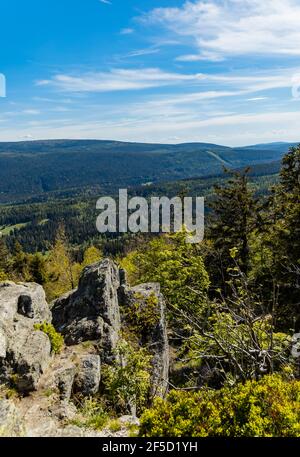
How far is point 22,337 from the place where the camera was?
1577 centimetres

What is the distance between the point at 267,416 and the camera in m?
9.01

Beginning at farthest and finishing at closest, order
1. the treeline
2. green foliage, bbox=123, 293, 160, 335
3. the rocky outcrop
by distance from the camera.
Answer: green foliage, bbox=123, 293, 160, 335, the rocky outcrop, the treeline

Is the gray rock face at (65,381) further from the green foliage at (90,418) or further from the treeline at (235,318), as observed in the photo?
the treeline at (235,318)

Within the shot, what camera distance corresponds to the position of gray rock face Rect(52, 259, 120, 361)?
18.7 m

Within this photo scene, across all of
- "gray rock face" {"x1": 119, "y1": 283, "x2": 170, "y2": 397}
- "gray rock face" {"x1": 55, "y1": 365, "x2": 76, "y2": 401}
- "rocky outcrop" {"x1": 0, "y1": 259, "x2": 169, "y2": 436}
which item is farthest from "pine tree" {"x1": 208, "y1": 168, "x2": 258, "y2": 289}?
"gray rock face" {"x1": 55, "y1": 365, "x2": 76, "y2": 401}

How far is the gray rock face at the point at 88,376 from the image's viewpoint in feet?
51.0

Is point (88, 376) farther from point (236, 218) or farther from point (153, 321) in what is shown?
point (236, 218)

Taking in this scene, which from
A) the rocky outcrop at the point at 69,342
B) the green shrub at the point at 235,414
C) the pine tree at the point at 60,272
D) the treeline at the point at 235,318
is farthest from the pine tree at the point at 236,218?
the pine tree at the point at 60,272

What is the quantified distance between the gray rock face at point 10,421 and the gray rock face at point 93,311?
6038 millimetres

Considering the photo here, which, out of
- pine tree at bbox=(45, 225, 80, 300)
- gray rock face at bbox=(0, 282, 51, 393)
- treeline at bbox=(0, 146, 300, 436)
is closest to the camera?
treeline at bbox=(0, 146, 300, 436)

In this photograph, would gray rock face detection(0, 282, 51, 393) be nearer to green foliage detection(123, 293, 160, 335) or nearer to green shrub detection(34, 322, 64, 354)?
green shrub detection(34, 322, 64, 354)

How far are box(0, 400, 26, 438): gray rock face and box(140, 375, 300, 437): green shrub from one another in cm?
426

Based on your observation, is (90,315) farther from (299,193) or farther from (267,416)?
(299,193)
